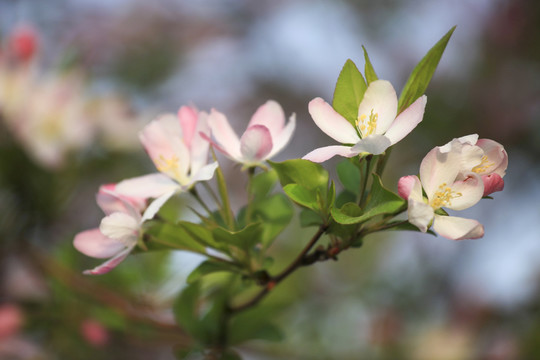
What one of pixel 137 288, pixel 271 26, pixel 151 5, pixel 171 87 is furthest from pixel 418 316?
pixel 151 5

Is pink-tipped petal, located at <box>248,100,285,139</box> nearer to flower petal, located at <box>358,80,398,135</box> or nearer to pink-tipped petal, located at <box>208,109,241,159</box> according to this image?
pink-tipped petal, located at <box>208,109,241,159</box>

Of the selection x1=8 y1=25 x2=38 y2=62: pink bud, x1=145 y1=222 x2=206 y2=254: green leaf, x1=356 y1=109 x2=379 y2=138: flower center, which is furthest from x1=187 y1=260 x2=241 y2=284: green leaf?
x1=8 y1=25 x2=38 y2=62: pink bud

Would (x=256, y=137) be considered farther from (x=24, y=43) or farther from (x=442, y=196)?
(x=24, y=43)

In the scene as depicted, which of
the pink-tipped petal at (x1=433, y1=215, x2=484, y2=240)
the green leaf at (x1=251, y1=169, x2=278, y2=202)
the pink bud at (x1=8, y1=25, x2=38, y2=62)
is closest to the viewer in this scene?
the pink-tipped petal at (x1=433, y1=215, x2=484, y2=240)

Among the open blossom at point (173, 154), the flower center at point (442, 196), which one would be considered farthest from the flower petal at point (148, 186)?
the flower center at point (442, 196)

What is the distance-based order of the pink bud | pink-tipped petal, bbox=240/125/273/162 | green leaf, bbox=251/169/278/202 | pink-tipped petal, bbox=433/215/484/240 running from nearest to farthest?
pink-tipped petal, bbox=433/215/484/240
pink-tipped petal, bbox=240/125/273/162
green leaf, bbox=251/169/278/202
the pink bud

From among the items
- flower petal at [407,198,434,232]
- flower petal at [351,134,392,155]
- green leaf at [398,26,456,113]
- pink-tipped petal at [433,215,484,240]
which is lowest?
pink-tipped petal at [433,215,484,240]

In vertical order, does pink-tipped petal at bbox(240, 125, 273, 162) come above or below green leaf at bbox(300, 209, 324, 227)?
above
